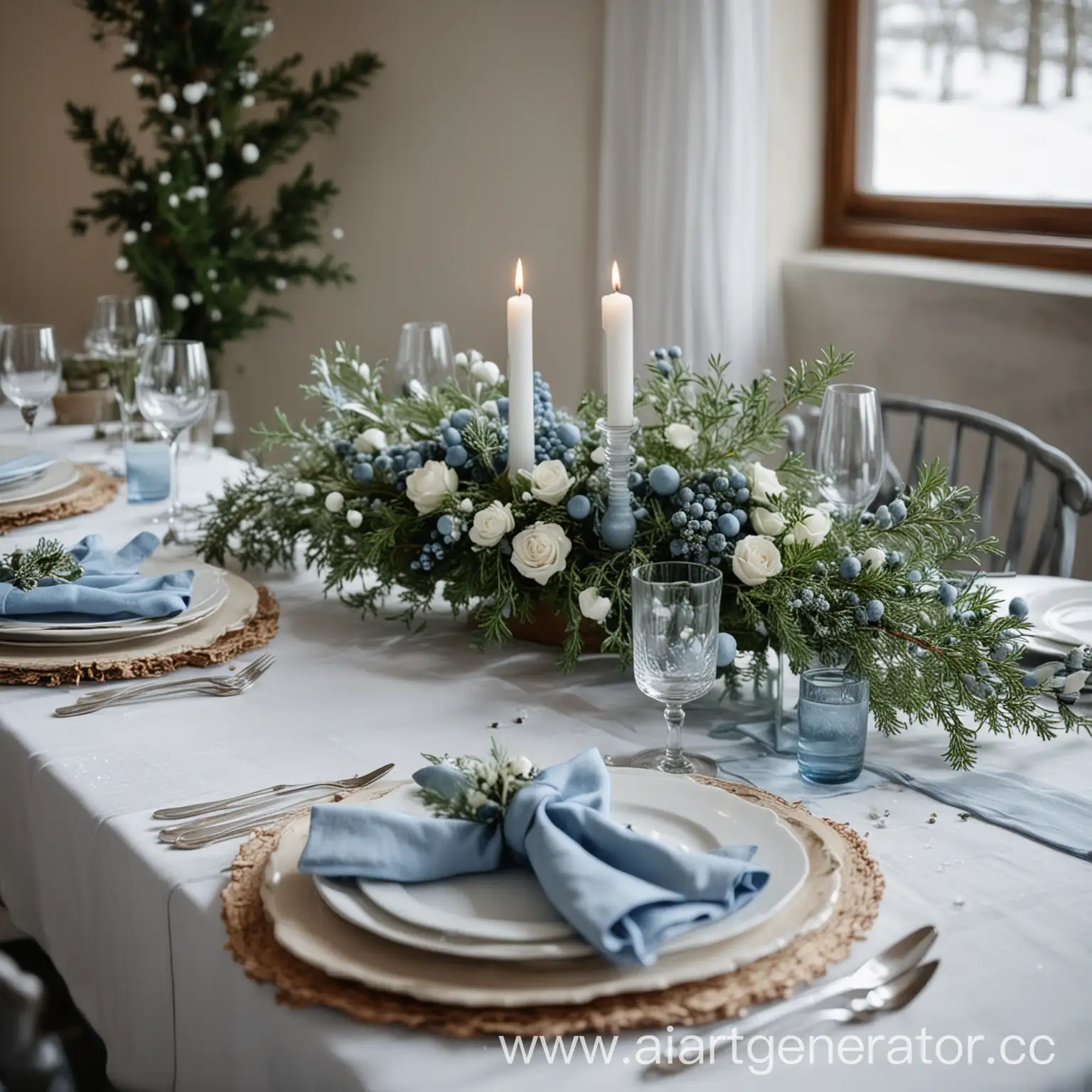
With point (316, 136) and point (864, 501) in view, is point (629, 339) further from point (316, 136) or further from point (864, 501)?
point (316, 136)

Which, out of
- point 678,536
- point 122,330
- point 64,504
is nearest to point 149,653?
point 678,536

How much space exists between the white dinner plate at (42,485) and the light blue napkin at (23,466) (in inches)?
0.5

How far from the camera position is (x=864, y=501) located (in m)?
1.40

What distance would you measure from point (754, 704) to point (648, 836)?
47cm

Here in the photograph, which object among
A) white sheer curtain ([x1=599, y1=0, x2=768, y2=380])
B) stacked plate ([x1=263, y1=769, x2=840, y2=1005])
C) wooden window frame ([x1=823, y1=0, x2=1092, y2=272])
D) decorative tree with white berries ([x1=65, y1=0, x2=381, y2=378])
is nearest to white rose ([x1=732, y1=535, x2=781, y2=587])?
stacked plate ([x1=263, y1=769, x2=840, y2=1005])

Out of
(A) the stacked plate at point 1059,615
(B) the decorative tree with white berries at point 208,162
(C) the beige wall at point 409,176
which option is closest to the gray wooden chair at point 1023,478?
(A) the stacked plate at point 1059,615

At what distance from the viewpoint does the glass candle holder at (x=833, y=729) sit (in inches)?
43.2

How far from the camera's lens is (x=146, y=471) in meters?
2.00

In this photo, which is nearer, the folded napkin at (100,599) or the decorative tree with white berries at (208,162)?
the folded napkin at (100,599)

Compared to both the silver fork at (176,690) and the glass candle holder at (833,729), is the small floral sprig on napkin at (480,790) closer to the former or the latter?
the glass candle holder at (833,729)

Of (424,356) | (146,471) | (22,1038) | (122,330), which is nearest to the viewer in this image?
(22,1038)

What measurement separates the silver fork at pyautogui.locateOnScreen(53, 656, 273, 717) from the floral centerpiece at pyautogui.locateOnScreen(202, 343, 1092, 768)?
0.18 metres

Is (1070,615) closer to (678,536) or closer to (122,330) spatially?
(678,536)

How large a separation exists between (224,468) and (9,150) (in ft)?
10.6
